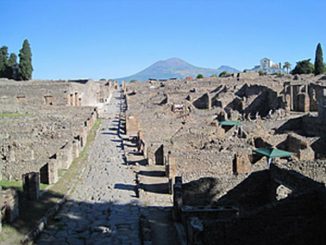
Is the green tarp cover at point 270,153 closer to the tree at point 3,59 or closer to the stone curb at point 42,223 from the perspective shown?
the stone curb at point 42,223

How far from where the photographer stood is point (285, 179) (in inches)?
514

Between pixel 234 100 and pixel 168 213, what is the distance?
2948 cm

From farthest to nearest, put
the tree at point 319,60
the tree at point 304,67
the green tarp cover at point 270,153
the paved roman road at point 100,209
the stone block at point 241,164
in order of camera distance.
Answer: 1. the tree at point 304,67
2. the tree at point 319,60
3. the green tarp cover at point 270,153
4. the stone block at point 241,164
5. the paved roman road at point 100,209

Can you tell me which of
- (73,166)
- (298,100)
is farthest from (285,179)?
(298,100)

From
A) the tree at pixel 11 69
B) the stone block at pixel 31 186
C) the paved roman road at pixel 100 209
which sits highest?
the tree at pixel 11 69

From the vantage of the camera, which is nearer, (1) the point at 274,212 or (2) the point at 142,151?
(1) the point at 274,212

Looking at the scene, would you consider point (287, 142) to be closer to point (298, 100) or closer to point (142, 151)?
point (142, 151)

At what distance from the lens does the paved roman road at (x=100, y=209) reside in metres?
12.0

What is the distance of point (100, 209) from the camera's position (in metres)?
14.5

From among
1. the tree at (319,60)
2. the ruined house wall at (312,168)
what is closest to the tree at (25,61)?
the tree at (319,60)

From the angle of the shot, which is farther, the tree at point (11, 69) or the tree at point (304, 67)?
the tree at point (304, 67)

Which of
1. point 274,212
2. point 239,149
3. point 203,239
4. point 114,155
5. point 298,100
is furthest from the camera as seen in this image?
point 298,100

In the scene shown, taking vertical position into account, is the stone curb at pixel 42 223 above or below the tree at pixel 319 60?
below

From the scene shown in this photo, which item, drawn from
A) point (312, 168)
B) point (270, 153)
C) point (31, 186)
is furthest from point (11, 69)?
point (312, 168)
